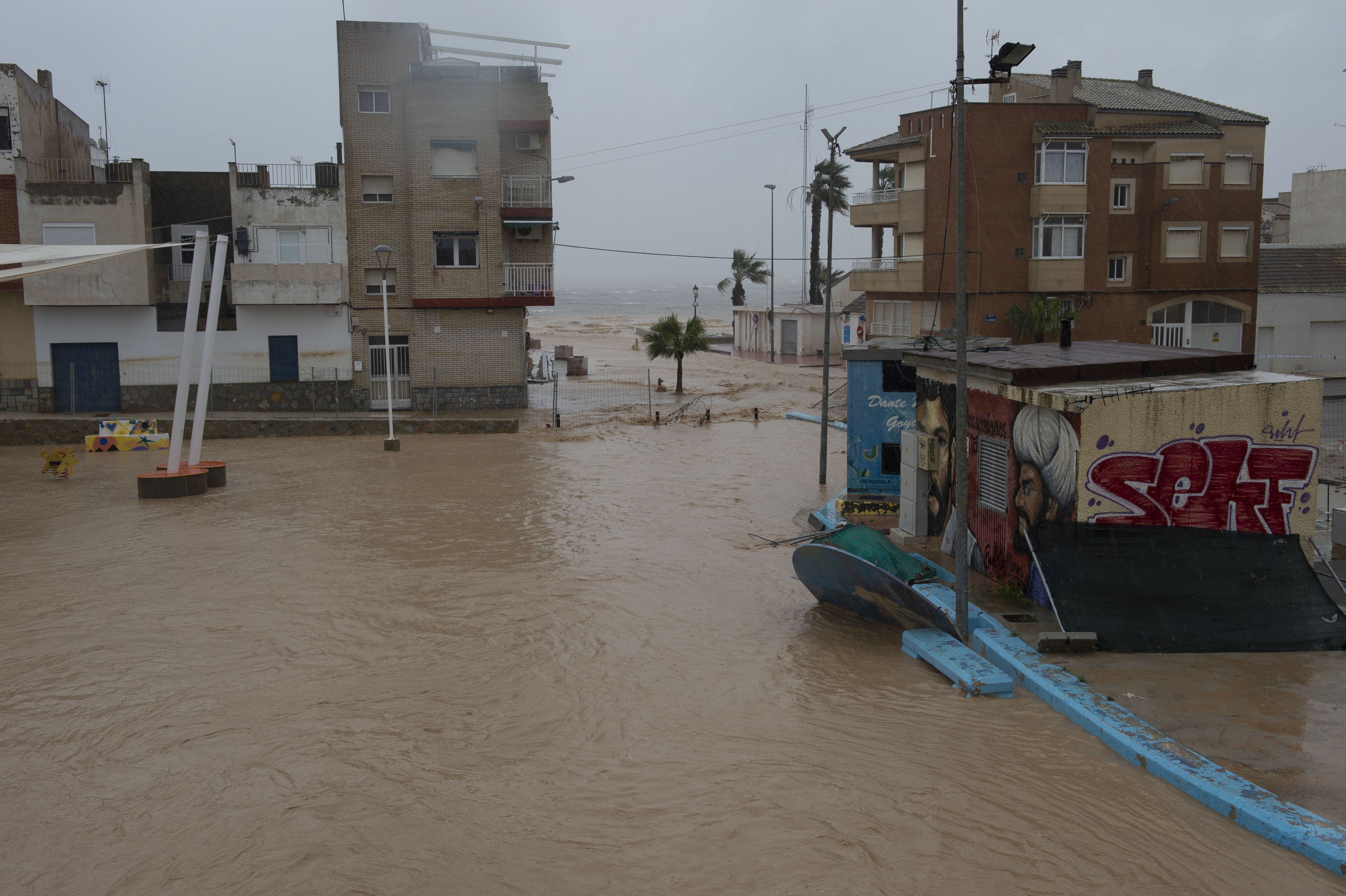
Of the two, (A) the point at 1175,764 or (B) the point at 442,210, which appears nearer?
(A) the point at 1175,764

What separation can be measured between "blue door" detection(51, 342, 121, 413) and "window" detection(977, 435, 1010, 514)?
95.1 ft

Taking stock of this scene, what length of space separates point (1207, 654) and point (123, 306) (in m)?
32.6

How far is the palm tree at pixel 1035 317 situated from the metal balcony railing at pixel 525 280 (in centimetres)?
1537

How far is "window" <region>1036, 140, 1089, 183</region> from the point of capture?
33531 mm

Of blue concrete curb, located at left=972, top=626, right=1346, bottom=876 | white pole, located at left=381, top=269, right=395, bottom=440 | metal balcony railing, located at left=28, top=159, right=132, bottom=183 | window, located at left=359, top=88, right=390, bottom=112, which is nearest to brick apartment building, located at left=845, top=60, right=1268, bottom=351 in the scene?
white pole, located at left=381, top=269, right=395, bottom=440

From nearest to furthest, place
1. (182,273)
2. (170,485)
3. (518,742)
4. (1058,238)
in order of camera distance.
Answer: (518,742)
(170,485)
(1058,238)
(182,273)

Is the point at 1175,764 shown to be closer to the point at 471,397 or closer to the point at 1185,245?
the point at 471,397

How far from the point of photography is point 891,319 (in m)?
38.8

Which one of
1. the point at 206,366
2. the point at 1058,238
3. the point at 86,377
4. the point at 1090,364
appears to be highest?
the point at 1058,238

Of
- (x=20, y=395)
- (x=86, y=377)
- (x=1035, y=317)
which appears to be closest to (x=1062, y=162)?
(x=1035, y=317)

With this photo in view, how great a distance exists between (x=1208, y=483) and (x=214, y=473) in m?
19.2

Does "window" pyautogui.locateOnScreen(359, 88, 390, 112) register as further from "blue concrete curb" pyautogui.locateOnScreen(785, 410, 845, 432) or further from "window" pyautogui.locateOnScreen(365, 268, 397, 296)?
"blue concrete curb" pyautogui.locateOnScreen(785, 410, 845, 432)

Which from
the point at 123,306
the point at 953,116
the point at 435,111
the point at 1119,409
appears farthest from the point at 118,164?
the point at 1119,409

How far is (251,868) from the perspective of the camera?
7398 millimetres
